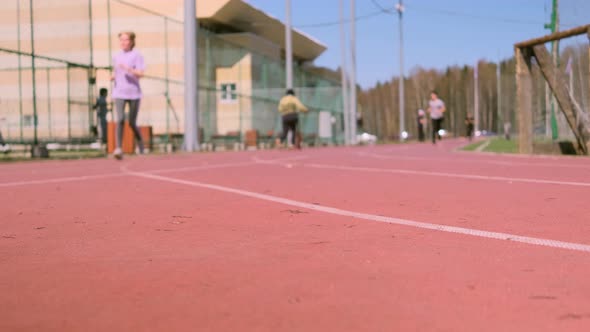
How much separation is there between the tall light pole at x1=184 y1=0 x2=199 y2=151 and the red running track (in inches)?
484

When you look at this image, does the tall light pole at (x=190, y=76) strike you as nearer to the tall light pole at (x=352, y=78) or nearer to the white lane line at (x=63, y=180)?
the white lane line at (x=63, y=180)

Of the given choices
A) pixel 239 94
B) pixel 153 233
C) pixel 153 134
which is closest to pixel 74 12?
pixel 153 134

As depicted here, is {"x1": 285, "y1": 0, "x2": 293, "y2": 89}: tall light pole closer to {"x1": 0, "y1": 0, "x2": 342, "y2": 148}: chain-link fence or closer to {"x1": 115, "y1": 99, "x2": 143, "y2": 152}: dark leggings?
{"x1": 0, "y1": 0, "x2": 342, "y2": 148}: chain-link fence

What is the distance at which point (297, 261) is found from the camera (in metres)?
2.78

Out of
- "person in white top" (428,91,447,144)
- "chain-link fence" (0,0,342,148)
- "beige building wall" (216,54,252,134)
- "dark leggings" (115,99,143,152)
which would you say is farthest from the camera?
"person in white top" (428,91,447,144)

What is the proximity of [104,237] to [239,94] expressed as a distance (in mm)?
20190

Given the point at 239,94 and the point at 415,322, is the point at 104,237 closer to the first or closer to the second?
the point at 415,322

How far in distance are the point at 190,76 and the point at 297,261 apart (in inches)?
606

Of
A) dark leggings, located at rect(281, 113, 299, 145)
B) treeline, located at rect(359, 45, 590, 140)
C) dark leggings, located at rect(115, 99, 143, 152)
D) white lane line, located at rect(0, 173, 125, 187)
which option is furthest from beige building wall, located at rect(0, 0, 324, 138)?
treeline, located at rect(359, 45, 590, 140)

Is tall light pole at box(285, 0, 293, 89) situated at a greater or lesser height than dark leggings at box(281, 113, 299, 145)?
greater

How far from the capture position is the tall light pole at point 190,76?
1766 cm

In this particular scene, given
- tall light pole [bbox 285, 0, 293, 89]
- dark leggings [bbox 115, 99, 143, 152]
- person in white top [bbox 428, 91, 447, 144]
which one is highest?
tall light pole [bbox 285, 0, 293, 89]

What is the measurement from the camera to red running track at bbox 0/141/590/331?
1991 millimetres

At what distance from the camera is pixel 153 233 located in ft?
11.6
